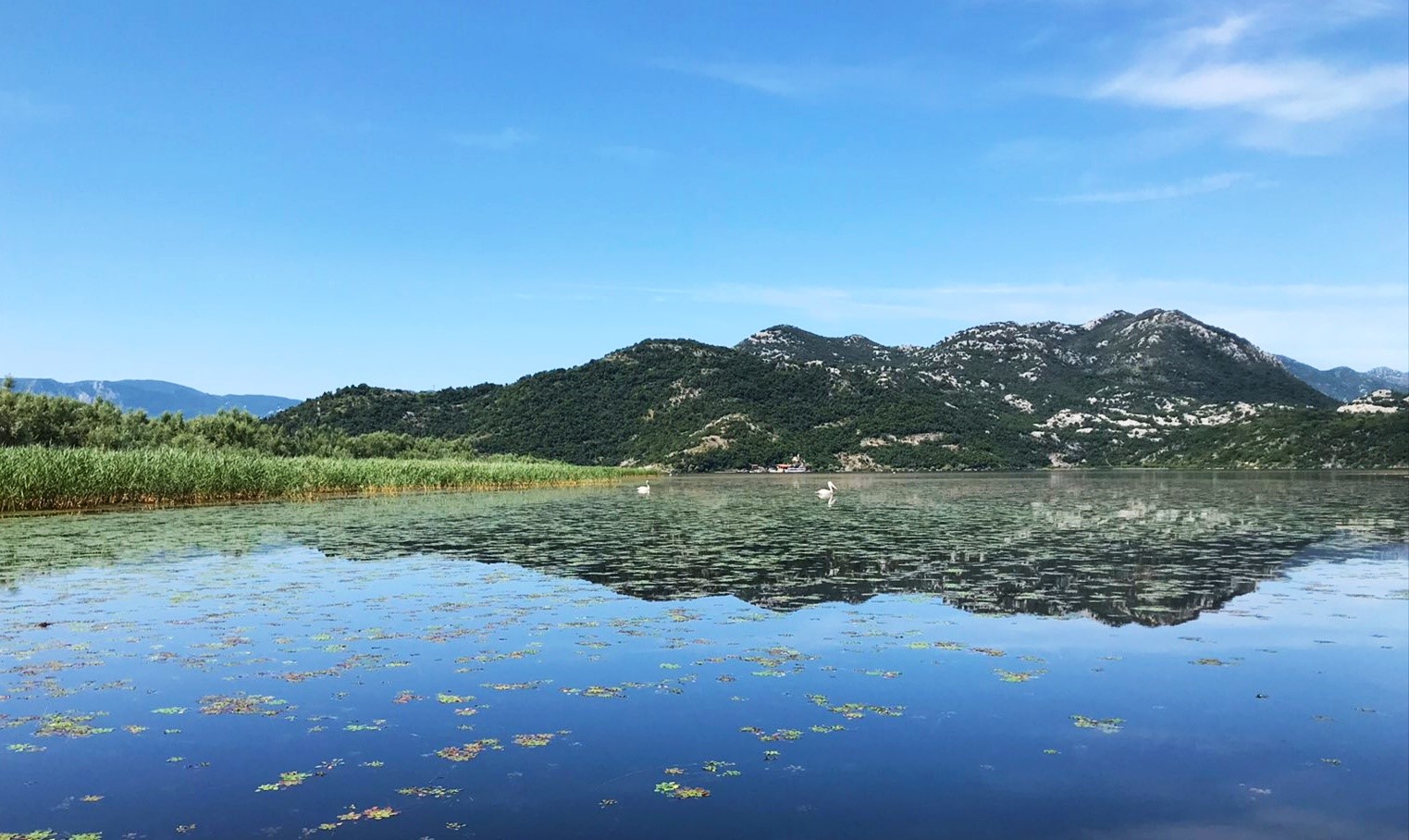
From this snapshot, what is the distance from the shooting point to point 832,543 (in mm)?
29078

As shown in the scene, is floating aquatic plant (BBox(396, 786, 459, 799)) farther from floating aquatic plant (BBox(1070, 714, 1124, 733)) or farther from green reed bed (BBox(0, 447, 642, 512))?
green reed bed (BBox(0, 447, 642, 512))

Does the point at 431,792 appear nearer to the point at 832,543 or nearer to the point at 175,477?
the point at 832,543

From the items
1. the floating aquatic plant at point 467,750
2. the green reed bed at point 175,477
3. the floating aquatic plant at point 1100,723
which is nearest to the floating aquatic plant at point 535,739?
the floating aquatic plant at point 467,750

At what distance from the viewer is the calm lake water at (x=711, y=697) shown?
7.11 m

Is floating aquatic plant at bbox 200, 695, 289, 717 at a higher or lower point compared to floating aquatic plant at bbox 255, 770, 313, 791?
lower

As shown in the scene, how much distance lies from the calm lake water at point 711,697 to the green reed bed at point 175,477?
18.9 m

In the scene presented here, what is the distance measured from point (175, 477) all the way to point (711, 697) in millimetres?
44864

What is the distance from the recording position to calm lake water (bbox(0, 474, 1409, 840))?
7105mm

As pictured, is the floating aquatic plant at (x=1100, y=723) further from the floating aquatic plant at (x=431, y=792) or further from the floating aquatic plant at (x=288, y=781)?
the floating aquatic plant at (x=288, y=781)

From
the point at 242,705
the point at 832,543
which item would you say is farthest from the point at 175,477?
the point at 242,705

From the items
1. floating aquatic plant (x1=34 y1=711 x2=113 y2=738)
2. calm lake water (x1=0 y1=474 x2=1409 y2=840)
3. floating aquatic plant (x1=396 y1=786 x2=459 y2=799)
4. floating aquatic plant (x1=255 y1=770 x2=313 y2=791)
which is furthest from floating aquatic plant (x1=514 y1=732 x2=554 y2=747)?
floating aquatic plant (x1=34 y1=711 x2=113 y2=738)

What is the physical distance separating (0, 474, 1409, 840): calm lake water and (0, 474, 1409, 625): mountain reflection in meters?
0.28

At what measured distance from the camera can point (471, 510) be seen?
4753 cm

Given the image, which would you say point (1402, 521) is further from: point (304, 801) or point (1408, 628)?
point (304, 801)
